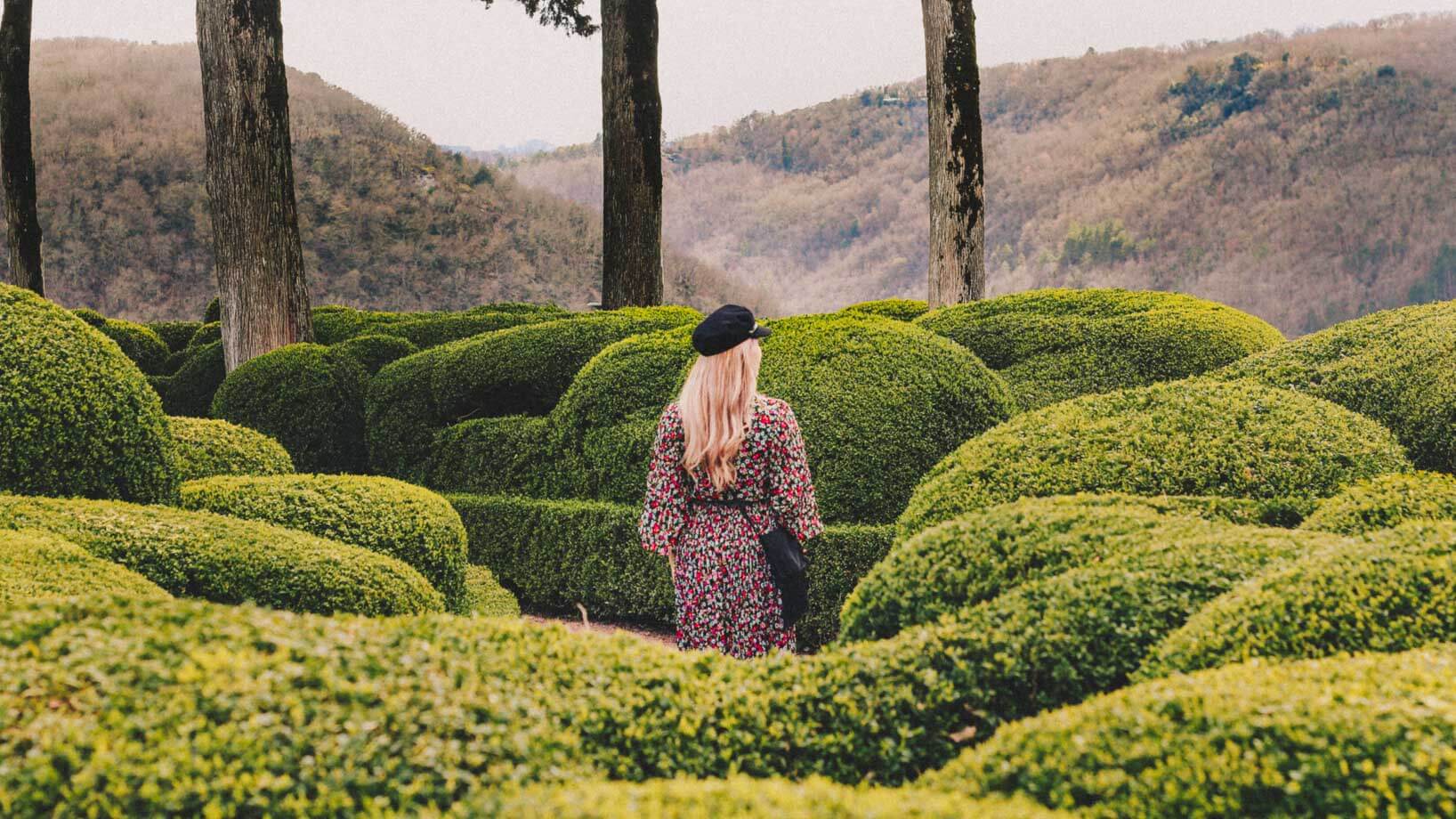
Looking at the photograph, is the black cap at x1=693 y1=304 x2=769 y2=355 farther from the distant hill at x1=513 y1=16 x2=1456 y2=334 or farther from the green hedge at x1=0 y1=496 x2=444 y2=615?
the distant hill at x1=513 y1=16 x2=1456 y2=334

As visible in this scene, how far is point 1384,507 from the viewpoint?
12.9 ft

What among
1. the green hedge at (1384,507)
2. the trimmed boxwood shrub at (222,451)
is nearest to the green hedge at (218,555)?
the trimmed boxwood shrub at (222,451)

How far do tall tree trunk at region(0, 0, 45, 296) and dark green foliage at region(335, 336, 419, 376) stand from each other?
6.92 metres

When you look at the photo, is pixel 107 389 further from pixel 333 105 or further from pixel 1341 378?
pixel 333 105

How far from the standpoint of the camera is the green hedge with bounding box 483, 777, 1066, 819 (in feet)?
5.54

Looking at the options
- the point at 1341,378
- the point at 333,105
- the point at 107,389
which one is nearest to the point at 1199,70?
the point at 333,105

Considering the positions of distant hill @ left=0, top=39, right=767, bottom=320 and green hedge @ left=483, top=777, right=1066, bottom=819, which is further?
distant hill @ left=0, top=39, right=767, bottom=320

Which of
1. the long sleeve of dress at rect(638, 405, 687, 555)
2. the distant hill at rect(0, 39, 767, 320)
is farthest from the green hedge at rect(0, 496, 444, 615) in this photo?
the distant hill at rect(0, 39, 767, 320)

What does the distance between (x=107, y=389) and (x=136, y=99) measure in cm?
4133

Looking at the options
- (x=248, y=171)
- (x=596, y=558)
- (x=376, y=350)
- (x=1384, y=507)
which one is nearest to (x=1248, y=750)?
(x=1384, y=507)

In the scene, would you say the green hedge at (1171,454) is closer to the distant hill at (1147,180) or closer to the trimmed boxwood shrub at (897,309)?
the trimmed boxwood shrub at (897,309)

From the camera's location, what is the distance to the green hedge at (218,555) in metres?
4.00

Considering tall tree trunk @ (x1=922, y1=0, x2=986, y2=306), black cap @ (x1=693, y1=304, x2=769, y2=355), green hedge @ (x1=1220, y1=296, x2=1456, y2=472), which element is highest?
tall tree trunk @ (x1=922, y1=0, x2=986, y2=306)

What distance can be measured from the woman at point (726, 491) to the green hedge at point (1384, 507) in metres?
1.96
